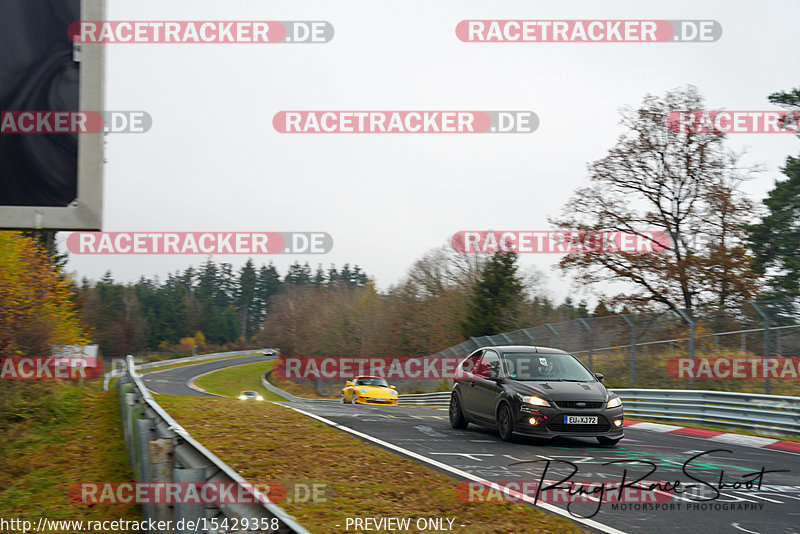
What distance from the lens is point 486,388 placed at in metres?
12.6

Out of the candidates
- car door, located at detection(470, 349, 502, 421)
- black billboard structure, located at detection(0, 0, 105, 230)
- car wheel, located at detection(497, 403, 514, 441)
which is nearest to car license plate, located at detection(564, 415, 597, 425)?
car wheel, located at detection(497, 403, 514, 441)

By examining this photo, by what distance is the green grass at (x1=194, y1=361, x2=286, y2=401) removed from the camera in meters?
70.9

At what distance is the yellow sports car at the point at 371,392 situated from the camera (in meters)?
34.0

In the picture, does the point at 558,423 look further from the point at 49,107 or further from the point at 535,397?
the point at 49,107

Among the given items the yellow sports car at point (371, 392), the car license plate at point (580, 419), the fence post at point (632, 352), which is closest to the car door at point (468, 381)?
the car license plate at point (580, 419)

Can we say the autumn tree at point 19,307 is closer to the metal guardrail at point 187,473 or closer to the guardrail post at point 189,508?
the metal guardrail at point 187,473

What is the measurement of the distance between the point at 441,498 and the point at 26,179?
14.6 feet

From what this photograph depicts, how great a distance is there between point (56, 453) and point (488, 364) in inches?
275

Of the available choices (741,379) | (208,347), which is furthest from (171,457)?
(208,347)

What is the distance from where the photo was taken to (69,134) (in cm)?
480

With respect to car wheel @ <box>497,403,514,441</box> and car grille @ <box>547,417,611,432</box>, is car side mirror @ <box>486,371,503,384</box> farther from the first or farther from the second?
car grille @ <box>547,417,611,432</box>

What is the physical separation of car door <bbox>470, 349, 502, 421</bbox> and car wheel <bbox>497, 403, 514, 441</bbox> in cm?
30

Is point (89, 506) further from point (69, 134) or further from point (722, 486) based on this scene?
point (722, 486)

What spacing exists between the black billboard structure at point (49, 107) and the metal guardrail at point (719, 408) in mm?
13478
